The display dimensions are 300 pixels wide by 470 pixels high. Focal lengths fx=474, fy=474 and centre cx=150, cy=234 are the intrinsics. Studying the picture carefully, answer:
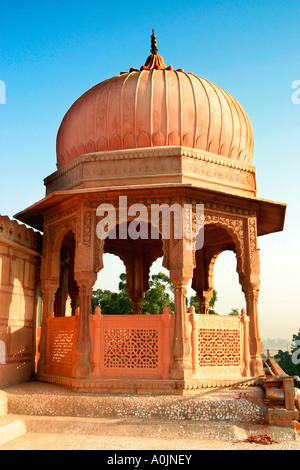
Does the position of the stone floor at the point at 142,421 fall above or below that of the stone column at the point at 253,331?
below

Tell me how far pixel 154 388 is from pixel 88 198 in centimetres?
361

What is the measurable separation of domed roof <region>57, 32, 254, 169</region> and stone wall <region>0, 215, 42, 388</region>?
2033 mm

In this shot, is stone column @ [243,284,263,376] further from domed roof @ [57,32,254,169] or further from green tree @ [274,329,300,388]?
green tree @ [274,329,300,388]

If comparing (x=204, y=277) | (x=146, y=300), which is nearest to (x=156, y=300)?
(x=146, y=300)

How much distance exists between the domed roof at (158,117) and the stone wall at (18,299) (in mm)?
2033

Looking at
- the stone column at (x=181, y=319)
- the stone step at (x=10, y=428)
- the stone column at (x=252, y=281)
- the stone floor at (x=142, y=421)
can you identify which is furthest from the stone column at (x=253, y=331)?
the stone step at (x=10, y=428)

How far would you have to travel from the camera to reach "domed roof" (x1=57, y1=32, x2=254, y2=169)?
9070 mm

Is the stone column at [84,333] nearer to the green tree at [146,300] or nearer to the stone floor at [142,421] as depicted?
the stone floor at [142,421]

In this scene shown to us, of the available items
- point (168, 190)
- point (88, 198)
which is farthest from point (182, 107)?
point (88, 198)

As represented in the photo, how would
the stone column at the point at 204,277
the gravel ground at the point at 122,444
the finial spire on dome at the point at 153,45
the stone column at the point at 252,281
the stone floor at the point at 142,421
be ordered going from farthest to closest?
the stone column at the point at 204,277, the finial spire on dome at the point at 153,45, the stone column at the point at 252,281, the stone floor at the point at 142,421, the gravel ground at the point at 122,444

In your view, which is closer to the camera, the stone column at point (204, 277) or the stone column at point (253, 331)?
the stone column at point (253, 331)

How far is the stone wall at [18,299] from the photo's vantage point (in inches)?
353

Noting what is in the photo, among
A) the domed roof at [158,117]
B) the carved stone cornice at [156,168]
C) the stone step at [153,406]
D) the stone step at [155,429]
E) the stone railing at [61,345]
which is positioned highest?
the domed roof at [158,117]

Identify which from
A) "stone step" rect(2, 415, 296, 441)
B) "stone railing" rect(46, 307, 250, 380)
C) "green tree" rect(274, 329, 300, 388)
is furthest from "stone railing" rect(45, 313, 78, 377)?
"green tree" rect(274, 329, 300, 388)
